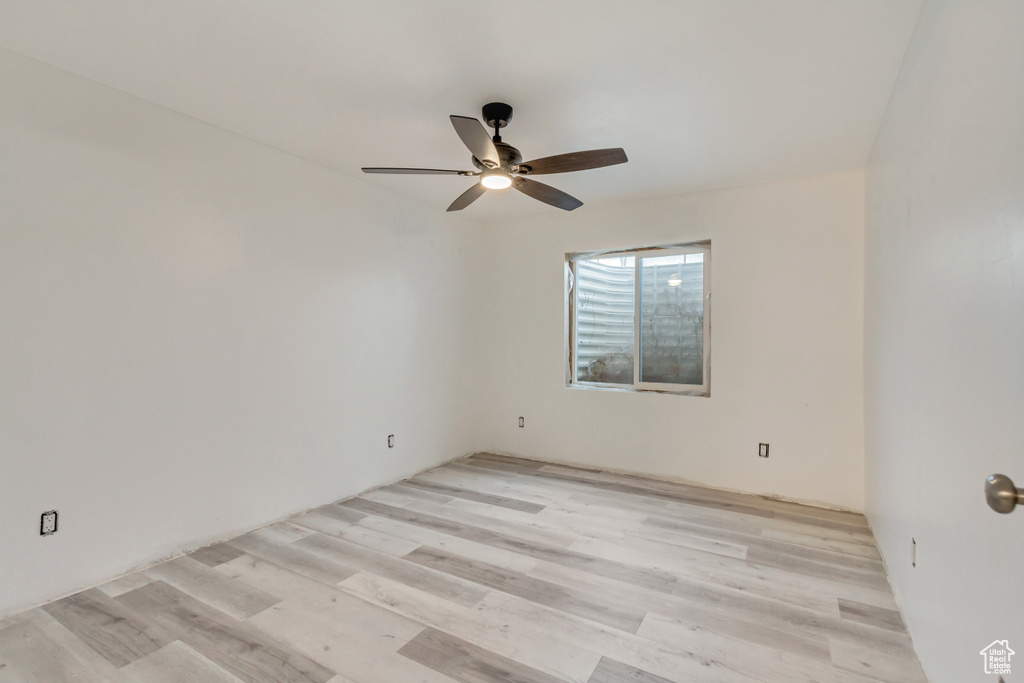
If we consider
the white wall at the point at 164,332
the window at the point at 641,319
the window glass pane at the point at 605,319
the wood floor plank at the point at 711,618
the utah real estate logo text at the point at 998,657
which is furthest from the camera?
the window glass pane at the point at 605,319

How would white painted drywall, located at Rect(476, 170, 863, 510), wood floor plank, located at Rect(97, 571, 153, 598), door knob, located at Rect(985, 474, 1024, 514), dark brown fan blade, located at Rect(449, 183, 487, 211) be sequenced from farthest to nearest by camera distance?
white painted drywall, located at Rect(476, 170, 863, 510), dark brown fan blade, located at Rect(449, 183, 487, 211), wood floor plank, located at Rect(97, 571, 153, 598), door knob, located at Rect(985, 474, 1024, 514)

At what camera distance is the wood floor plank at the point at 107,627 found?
179cm

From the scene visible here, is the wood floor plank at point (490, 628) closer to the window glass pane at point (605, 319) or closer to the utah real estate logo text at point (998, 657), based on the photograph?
the utah real estate logo text at point (998, 657)

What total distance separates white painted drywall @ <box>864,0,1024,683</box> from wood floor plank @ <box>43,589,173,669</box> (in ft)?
8.57

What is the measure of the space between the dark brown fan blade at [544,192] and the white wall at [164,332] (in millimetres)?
1516

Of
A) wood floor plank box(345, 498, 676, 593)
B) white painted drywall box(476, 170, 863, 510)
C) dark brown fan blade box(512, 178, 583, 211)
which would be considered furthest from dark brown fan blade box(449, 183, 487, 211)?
wood floor plank box(345, 498, 676, 593)

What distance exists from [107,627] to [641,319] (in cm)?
391

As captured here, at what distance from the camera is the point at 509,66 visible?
6.81 ft

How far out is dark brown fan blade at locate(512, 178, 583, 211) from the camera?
2625 millimetres

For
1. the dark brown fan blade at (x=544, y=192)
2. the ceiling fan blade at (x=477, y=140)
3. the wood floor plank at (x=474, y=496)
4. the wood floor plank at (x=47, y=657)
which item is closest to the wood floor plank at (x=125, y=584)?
the wood floor plank at (x=47, y=657)

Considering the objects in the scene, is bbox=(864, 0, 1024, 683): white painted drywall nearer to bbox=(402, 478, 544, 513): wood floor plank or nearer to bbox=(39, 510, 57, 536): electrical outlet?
bbox=(402, 478, 544, 513): wood floor plank

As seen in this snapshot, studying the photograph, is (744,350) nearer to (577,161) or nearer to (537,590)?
(577,161)

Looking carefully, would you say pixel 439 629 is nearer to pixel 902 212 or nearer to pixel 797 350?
pixel 902 212

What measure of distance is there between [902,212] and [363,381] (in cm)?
336
